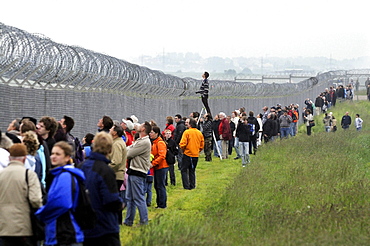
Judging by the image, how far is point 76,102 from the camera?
16062 mm

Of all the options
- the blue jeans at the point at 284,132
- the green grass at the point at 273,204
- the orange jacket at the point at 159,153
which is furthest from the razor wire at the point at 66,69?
the blue jeans at the point at 284,132

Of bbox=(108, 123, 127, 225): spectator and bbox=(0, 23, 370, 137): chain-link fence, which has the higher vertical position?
bbox=(0, 23, 370, 137): chain-link fence

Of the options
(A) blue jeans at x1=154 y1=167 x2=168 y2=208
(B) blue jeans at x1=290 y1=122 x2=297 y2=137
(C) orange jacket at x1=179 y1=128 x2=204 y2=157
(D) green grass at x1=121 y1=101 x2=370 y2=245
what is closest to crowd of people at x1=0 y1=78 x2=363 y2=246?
(D) green grass at x1=121 y1=101 x2=370 y2=245

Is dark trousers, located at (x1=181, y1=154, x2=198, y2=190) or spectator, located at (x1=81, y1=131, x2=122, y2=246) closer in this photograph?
spectator, located at (x1=81, y1=131, x2=122, y2=246)

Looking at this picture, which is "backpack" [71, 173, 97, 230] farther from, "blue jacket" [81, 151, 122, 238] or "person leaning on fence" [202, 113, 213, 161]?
"person leaning on fence" [202, 113, 213, 161]

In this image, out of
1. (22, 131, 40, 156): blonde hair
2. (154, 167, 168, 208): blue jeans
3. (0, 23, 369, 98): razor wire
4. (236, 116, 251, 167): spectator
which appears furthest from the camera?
(236, 116, 251, 167): spectator

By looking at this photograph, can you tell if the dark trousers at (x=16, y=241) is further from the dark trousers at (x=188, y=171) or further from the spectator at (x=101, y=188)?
the dark trousers at (x=188, y=171)

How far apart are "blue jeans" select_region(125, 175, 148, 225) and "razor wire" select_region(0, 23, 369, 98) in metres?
2.76

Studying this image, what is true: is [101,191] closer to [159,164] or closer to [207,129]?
[159,164]

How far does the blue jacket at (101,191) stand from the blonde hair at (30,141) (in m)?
0.82

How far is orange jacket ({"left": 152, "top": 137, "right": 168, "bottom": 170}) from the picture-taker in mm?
13361

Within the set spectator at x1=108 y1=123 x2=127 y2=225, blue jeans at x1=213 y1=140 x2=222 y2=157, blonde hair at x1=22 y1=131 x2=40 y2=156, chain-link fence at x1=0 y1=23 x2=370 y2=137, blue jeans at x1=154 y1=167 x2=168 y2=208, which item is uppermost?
chain-link fence at x1=0 y1=23 x2=370 y2=137

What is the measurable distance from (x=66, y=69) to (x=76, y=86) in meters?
1.45

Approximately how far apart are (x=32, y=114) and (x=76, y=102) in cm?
247
